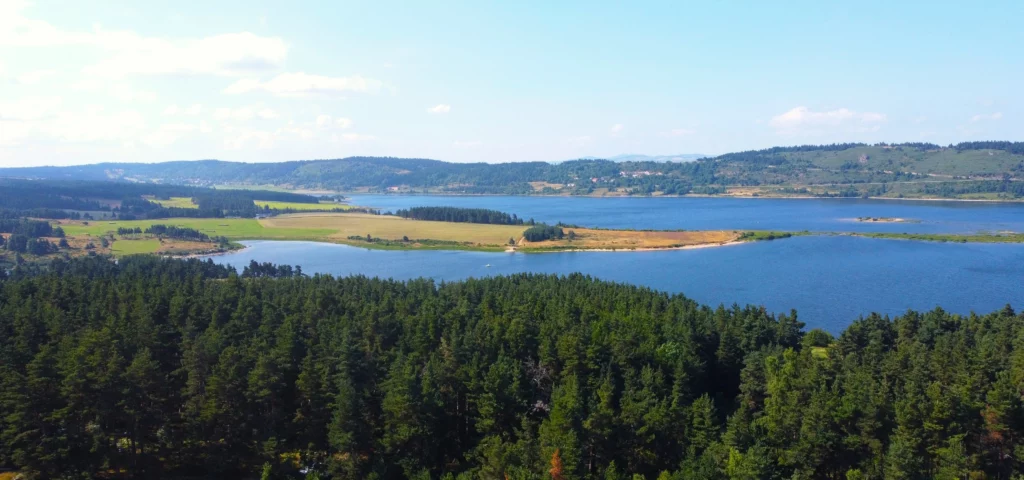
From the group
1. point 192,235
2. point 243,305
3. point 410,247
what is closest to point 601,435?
point 243,305

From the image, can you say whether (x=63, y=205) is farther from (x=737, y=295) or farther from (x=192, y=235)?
(x=737, y=295)

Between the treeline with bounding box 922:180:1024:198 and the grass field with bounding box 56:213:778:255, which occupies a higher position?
the treeline with bounding box 922:180:1024:198

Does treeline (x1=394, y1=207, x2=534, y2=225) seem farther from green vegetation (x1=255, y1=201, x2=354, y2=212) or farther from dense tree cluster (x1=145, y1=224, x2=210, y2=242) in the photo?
dense tree cluster (x1=145, y1=224, x2=210, y2=242)

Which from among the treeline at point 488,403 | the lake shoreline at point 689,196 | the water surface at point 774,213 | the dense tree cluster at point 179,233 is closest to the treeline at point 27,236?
the dense tree cluster at point 179,233

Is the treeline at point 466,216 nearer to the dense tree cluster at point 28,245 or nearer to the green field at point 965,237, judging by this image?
the green field at point 965,237

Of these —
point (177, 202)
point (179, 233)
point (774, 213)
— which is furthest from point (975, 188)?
point (177, 202)

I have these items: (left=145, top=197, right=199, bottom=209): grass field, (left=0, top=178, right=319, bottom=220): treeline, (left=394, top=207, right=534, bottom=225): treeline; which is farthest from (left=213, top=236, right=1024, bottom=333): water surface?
(left=145, top=197, right=199, bottom=209): grass field

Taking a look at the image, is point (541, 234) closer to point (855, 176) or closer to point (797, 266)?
point (797, 266)
